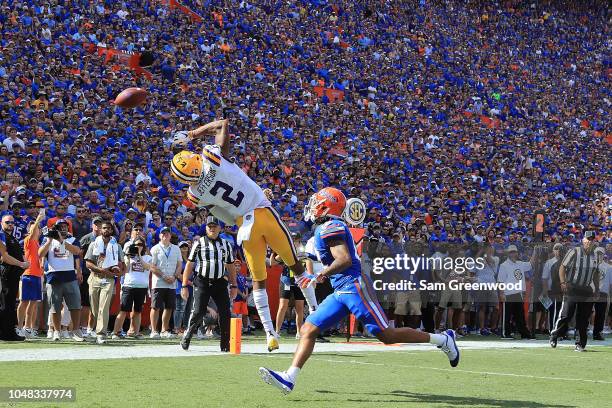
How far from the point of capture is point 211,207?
35.0 feet

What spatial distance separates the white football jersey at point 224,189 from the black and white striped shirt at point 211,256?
2.50 metres

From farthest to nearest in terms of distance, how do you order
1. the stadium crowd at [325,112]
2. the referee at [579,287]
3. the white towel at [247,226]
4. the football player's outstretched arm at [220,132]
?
the stadium crowd at [325,112] → the referee at [579,287] → the white towel at [247,226] → the football player's outstretched arm at [220,132]

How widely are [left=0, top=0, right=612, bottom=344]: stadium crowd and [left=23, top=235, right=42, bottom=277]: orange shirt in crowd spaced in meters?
0.82

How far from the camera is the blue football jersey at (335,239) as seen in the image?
26.5ft

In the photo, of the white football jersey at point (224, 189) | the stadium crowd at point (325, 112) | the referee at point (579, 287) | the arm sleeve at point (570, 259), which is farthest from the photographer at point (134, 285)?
the arm sleeve at point (570, 259)

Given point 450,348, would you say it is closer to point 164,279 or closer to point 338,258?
point 338,258

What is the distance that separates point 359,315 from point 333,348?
609 centimetres

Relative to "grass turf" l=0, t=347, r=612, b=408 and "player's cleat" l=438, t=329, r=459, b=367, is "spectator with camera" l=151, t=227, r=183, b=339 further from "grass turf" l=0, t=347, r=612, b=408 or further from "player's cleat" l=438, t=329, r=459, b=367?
"player's cleat" l=438, t=329, r=459, b=367

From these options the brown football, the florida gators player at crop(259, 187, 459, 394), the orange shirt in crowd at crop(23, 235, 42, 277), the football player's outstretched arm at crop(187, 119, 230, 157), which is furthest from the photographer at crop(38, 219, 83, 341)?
the florida gators player at crop(259, 187, 459, 394)

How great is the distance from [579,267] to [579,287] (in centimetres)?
50

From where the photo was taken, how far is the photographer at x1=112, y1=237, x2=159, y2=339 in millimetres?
15523

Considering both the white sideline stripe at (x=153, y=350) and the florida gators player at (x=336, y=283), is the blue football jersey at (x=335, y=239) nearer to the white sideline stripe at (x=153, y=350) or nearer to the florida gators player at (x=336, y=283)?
the florida gators player at (x=336, y=283)

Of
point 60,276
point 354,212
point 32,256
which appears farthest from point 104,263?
point 354,212

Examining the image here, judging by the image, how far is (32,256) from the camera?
47.8ft
